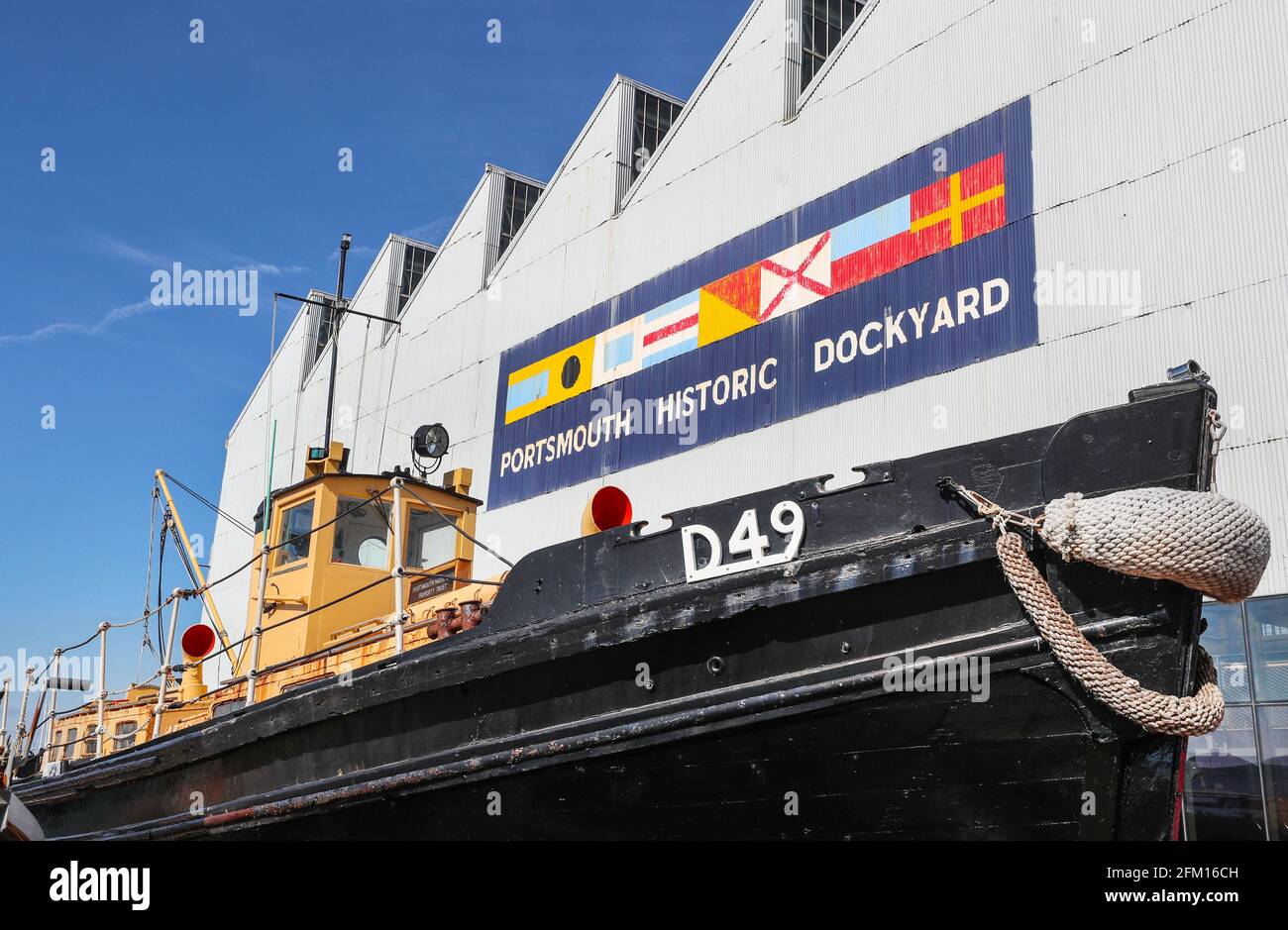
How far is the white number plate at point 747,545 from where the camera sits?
4875 millimetres

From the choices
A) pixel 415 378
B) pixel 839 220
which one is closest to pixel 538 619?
pixel 839 220

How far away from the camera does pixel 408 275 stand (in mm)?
25844

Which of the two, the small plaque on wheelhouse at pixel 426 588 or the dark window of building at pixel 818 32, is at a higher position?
the dark window of building at pixel 818 32

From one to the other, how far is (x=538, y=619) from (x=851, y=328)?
33.4 feet

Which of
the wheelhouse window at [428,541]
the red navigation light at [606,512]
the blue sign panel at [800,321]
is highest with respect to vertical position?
the blue sign panel at [800,321]

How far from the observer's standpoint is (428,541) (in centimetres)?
852

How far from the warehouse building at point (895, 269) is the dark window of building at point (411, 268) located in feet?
10.0

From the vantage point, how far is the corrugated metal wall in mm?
11195

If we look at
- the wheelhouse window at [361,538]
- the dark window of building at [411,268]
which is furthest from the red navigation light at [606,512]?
A: the dark window of building at [411,268]

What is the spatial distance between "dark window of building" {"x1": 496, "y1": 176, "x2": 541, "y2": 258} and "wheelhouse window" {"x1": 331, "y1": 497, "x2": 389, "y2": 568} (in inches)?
580

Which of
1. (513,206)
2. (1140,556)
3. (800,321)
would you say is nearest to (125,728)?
(800,321)

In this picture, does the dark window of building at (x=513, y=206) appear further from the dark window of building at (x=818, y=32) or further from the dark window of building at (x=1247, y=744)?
the dark window of building at (x=1247, y=744)
